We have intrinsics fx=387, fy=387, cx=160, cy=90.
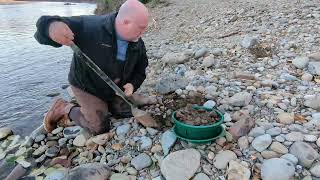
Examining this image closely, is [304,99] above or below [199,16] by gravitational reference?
above

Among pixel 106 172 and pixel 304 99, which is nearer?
pixel 106 172

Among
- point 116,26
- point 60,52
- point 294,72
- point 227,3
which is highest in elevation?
point 116,26

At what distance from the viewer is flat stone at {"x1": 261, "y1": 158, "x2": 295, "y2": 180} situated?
281 cm

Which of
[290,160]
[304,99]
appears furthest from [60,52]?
[290,160]

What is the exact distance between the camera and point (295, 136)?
316 cm

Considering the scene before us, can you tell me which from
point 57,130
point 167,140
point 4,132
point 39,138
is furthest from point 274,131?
point 4,132

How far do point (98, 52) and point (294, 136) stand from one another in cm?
184

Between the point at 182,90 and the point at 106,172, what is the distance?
60.5 inches

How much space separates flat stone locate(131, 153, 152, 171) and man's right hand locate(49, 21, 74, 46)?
3.68ft

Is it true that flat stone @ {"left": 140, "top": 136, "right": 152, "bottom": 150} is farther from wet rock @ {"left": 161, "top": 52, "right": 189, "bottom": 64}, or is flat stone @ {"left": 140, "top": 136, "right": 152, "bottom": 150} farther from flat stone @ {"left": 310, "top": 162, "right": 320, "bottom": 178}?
wet rock @ {"left": 161, "top": 52, "right": 189, "bottom": 64}

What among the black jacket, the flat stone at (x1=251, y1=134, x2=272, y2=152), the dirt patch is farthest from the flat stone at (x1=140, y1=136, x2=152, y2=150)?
the flat stone at (x1=251, y1=134, x2=272, y2=152)

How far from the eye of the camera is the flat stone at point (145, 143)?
3422mm

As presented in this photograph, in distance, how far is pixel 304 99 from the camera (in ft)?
12.2

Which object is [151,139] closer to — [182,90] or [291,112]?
[182,90]
